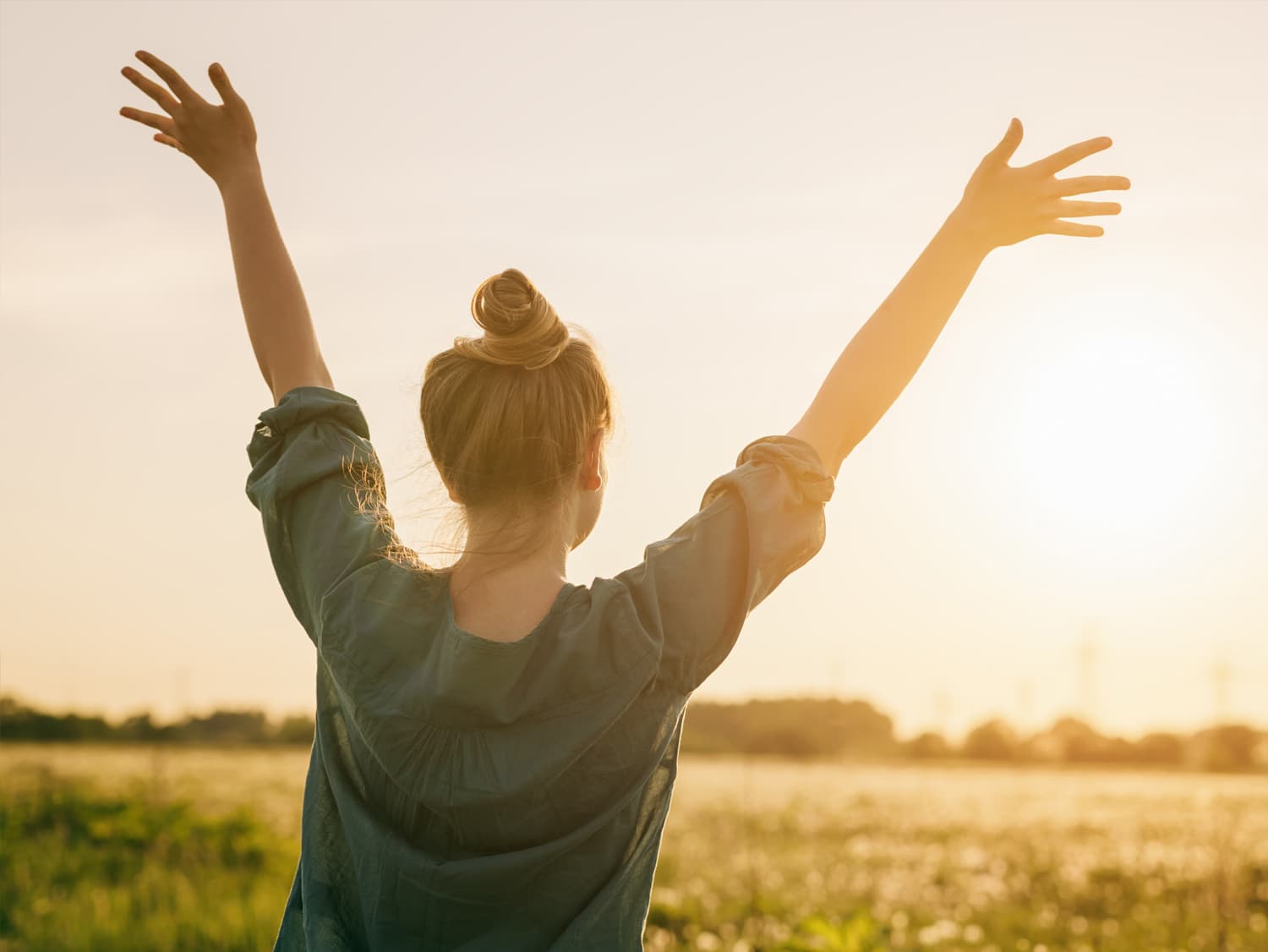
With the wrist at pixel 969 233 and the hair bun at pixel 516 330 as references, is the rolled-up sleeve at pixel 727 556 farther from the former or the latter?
the wrist at pixel 969 233

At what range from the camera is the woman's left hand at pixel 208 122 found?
203 cm

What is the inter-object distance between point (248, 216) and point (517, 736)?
3.30ft

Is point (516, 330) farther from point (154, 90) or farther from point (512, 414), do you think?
point (154, 90)

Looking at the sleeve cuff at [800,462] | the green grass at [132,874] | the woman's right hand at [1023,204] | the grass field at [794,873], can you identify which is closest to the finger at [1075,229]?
the woman's right hand at [1023,204]

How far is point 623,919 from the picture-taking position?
158cm

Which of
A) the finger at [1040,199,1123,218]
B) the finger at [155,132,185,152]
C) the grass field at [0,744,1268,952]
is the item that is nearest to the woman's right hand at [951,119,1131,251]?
the finger at [1040,199,1123,218]

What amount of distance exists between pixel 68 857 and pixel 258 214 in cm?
948

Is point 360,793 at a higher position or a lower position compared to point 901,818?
higher

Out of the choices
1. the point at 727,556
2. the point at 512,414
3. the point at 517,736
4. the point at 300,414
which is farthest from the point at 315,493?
the point at 727,556

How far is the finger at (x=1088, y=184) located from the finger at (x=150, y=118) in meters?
1.46

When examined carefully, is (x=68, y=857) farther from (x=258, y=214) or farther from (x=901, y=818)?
(x=901, y=818)

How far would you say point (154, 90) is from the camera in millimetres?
2041

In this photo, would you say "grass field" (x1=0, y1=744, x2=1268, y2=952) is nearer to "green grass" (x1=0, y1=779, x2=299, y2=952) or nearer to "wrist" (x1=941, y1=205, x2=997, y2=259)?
"green grass" (x1=0, y1=779, x2=299, y2=952)

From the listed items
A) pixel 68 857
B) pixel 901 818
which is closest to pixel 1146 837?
pixel 901 818
